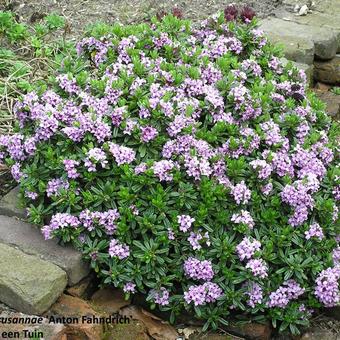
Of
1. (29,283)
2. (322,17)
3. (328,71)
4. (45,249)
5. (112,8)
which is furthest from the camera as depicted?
(322,17)

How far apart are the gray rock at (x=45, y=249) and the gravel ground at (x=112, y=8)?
2.76 metres

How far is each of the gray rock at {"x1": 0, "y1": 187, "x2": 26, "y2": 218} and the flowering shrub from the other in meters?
0.11

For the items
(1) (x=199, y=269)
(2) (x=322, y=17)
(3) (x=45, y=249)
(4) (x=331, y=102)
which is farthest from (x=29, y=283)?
(2) (x=322, y=17)

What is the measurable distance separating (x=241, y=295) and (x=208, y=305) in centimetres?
18

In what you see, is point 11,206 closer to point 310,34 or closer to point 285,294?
point 285,294

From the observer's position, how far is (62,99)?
11.5 feet

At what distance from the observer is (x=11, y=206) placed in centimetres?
346

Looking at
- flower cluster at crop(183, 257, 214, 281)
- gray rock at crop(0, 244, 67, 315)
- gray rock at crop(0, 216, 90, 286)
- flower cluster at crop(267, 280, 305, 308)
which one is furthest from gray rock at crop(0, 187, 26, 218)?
flower cluster at crop(267, 280, 305, 308)

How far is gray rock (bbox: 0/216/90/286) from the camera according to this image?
125 inches

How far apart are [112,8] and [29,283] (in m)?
3.57

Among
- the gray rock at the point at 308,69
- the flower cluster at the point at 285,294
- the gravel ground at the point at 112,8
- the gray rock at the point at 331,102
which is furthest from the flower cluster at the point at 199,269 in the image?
the gravel ground at the point at 112,8

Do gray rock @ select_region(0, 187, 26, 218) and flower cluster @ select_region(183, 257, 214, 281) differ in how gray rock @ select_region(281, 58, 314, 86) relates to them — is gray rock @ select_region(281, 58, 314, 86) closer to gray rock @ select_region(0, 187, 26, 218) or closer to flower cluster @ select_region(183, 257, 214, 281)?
flower cluster @ select_region(183, 257, 214, 281)

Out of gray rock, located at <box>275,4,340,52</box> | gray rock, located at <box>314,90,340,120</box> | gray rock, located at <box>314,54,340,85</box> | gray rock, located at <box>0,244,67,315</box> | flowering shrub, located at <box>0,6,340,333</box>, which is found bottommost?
gray rock, located at <box>314,54,340,85</box>

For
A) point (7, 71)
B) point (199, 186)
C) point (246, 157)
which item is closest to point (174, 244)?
point (199, 186)
